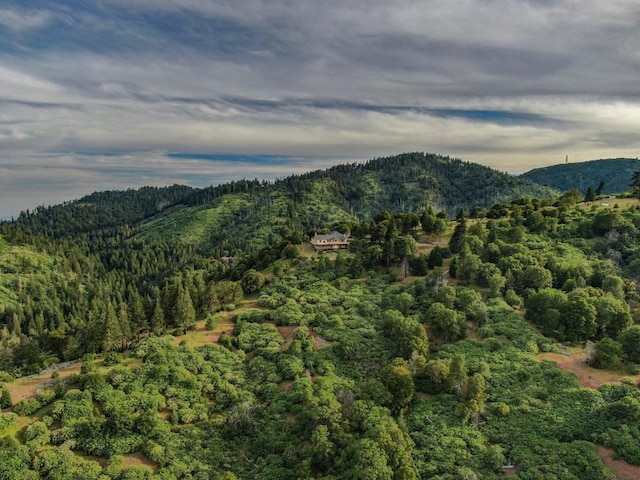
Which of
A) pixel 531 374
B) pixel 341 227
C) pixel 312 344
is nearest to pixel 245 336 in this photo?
pixel 312 344

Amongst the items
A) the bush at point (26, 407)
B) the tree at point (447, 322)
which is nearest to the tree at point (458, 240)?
the tree at point (447, 322)

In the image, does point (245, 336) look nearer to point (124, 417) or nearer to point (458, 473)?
point (124, 417)

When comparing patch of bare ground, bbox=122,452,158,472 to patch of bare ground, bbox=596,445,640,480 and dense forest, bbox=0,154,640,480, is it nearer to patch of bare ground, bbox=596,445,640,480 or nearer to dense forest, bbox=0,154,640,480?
dense forest, bbox=0,154,640,480

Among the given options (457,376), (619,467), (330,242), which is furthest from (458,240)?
(619,467)

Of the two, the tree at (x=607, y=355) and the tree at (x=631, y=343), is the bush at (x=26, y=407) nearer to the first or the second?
the tree at (x=607, y=355)

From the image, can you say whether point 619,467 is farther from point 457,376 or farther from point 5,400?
point 5,400

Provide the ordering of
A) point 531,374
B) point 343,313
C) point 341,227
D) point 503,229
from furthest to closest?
point 341,227 → point 503,229 → point 343,313 → point 531,374

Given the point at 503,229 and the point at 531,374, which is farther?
the point at 503,229
